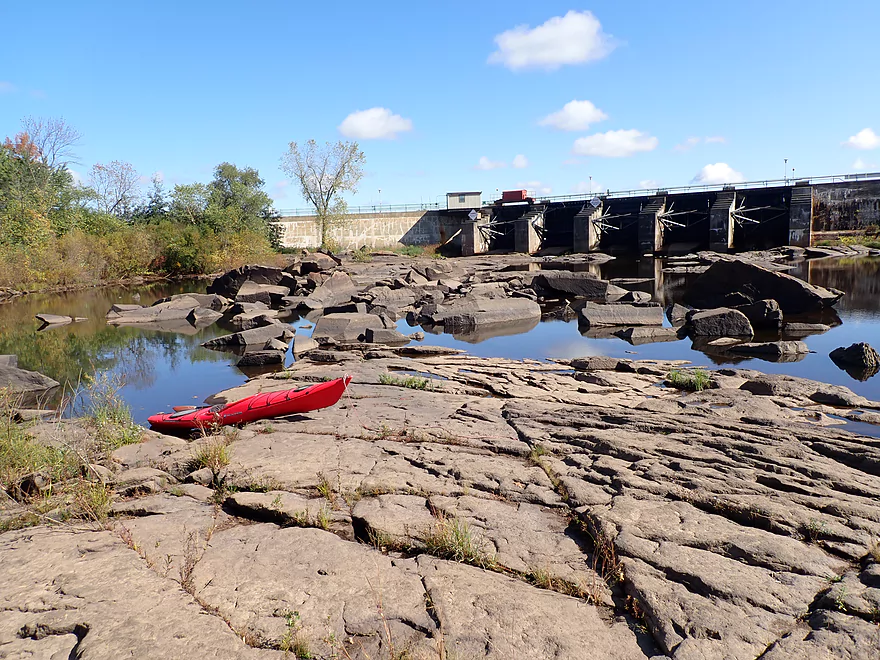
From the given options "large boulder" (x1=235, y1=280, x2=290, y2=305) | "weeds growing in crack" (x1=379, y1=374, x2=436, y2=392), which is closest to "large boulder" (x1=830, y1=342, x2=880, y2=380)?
"weeds growing in crack" (x1=379, y1=374, x2=436, y2=392)

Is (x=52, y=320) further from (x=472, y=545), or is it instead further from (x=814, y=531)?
(x=814, y=531)

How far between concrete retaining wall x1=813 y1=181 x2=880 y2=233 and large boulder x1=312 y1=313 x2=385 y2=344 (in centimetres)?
3664

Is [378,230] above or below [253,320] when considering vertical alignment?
above

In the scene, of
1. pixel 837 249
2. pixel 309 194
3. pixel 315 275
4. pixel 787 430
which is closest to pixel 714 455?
pixel 787 430

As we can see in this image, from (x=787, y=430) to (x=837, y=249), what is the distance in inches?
1360

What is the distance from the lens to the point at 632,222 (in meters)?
45.9

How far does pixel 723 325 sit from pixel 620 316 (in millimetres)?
2868

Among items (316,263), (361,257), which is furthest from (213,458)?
(361,257)

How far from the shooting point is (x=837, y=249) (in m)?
35.8

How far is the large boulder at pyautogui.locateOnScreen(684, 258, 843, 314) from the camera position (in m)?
18.6

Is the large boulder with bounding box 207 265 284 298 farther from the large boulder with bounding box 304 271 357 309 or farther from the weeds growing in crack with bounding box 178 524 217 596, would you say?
the weeds growing in crack with bounding box 178 524 217 596

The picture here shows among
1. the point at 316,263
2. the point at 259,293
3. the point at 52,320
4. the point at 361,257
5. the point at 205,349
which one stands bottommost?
the point at 205,349

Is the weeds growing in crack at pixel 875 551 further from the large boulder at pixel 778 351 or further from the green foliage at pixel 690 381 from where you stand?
the large boulder at pixel 778 351

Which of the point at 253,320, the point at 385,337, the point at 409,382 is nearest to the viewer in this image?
the point at 409,382
